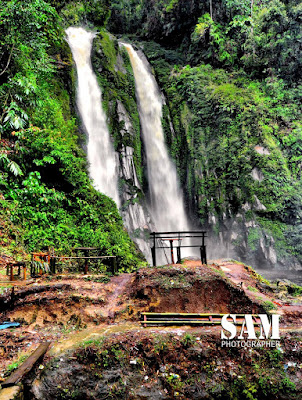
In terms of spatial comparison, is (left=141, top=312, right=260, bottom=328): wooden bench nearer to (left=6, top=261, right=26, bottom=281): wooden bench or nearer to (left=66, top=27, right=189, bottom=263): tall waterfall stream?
(left=6, top=261, right=26, bottom=281): wooden bench

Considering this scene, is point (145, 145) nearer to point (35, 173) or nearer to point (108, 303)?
point (35, 173)

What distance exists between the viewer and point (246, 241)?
17.1 meters

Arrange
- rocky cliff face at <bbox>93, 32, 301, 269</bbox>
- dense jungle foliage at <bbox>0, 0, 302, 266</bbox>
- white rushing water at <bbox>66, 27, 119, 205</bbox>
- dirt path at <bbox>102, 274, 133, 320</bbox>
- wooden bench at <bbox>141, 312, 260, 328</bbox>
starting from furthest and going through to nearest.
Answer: rocky cliff face at <bbox>93, 32, 301, 269</bbox> < white rushing water at <bbox>66, 27, 119, 205</bbox> < dense jungle foliage at <bbox>0, 0, 302, 266</bbox> < dirt path at <bbox>102, 274, 133, 320</bbox> < wooden bench at <bbox>141, 312, 260, 328</bbox>

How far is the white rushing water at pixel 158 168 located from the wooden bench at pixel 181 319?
11.5 m

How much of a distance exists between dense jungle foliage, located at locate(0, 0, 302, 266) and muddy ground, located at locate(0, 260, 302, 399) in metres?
2.61

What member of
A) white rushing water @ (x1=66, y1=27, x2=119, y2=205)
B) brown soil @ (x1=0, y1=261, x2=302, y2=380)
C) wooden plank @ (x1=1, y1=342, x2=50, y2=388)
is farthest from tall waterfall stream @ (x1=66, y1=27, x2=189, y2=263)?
wooden plank @ (x1=1, y1=342, x2=50, y2=388)

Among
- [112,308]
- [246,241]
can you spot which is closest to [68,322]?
[112,308]

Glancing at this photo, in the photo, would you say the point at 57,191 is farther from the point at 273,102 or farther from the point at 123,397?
the point at 273,102

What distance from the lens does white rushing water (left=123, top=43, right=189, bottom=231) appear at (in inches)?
728

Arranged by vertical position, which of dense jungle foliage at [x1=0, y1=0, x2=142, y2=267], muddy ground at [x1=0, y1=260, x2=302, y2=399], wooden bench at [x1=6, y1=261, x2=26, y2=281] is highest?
dense jungle foliage at [x1=0, y1=0, x2=142, y2=267]

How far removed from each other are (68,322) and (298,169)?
705 inches

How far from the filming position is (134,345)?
459 centimetres

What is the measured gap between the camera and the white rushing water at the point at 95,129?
15945mm

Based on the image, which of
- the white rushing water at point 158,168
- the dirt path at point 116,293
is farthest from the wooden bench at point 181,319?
the white rushing water at point 158,168
